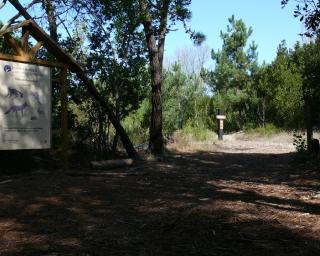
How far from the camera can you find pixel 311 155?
1100 cm

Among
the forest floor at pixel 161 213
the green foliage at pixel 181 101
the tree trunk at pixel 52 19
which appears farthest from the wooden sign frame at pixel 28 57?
the green foliage at pixel 181 101

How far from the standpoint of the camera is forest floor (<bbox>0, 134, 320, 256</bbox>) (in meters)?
4.33

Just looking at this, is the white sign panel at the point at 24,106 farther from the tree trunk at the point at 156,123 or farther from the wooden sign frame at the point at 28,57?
the tree trunk at the point at 156,123

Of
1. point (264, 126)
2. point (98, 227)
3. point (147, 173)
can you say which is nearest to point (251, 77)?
point (264, 126)

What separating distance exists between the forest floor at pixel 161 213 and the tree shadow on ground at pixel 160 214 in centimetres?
1

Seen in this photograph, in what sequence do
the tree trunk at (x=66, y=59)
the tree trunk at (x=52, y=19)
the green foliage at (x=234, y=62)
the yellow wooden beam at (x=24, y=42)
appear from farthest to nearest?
the green foliage at (x=234, y=62)
the tree trunk at (x=52, y=19)
the tree trunk at (x=66, y=59)
the yellow wooden beam at (x=24, y=42)

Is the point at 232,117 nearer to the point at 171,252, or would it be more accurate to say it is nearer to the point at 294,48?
the point at 294,48

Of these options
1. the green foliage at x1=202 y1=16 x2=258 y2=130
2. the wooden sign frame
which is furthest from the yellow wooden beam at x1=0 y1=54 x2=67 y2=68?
the green foliage at x1=202 y1=16 x2=258 y2=130

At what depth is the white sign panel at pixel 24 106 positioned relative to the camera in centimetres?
927

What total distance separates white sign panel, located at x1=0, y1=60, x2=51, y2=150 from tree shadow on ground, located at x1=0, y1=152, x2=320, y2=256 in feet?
2.51

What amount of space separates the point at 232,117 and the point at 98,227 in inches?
1027

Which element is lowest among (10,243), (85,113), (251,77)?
(10,243)

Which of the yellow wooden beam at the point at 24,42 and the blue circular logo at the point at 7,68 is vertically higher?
the yellow wooden beam at the point at 24,42

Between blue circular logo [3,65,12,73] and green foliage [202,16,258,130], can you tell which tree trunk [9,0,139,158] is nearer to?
blue circular logo [3,65,12,73]
